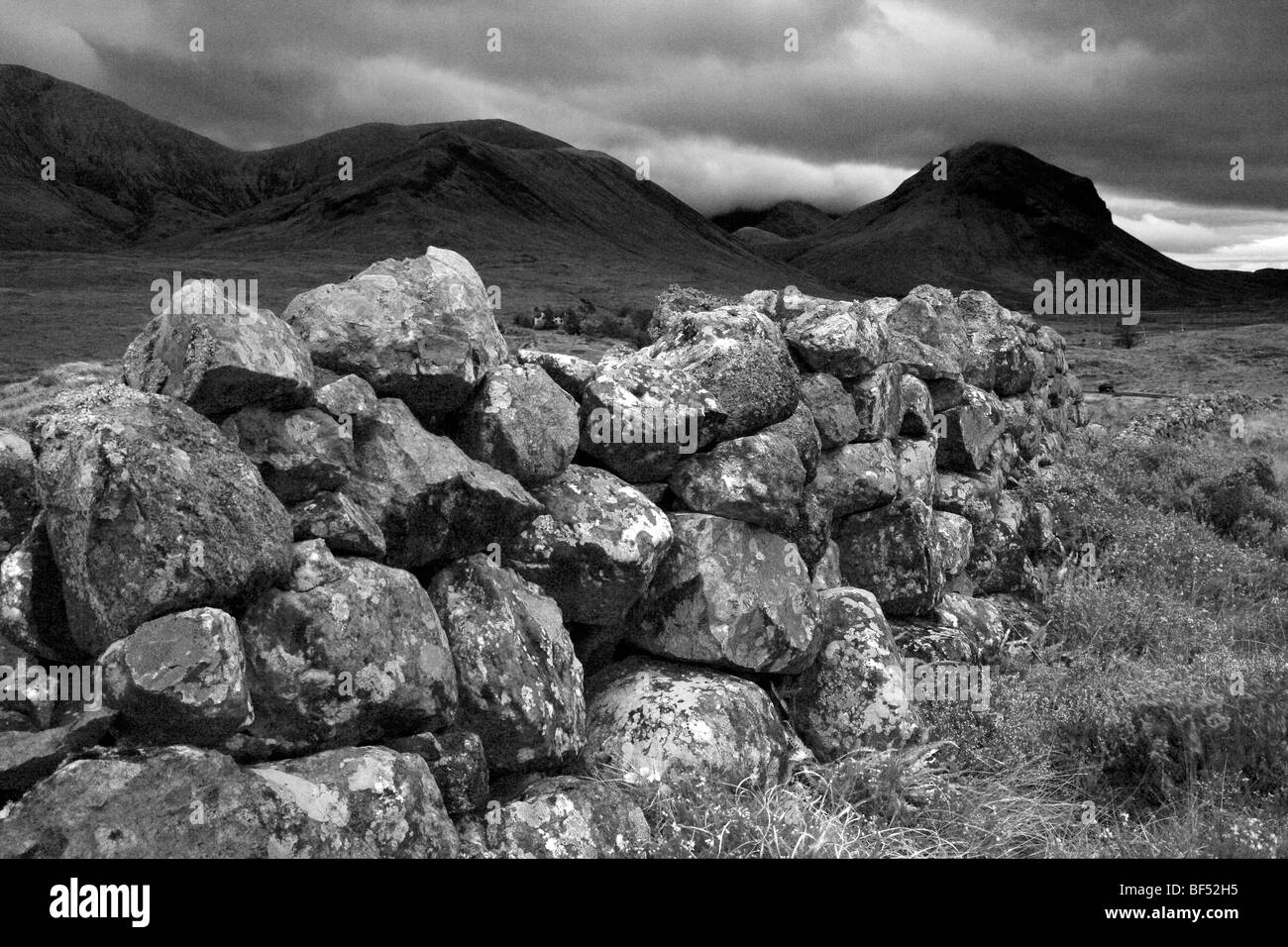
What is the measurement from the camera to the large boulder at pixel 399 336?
667 cm

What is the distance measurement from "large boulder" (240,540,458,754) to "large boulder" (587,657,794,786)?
5.48ft

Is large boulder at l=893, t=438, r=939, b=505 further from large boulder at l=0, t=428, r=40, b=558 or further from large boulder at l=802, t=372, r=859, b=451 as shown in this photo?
large boulder at l=0, t=428, r=40, b=558

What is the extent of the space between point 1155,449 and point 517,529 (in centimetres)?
1693

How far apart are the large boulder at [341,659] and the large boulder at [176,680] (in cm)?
35

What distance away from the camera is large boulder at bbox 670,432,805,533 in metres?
8.39

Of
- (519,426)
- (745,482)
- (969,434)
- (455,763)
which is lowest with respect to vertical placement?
(455,763)

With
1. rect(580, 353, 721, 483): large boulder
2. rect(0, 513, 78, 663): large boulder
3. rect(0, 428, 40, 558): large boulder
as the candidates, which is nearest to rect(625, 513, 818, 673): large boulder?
rect(580, 353, 721, 483): large boulder

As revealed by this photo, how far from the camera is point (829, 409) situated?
10219 mm

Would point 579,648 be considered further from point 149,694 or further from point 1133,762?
point 1133,762

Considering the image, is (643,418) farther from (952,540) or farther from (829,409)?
(952,540)

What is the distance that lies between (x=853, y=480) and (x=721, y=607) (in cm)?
294

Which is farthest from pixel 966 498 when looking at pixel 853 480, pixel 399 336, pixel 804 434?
pixel 399 336

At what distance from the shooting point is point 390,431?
21.2ft
